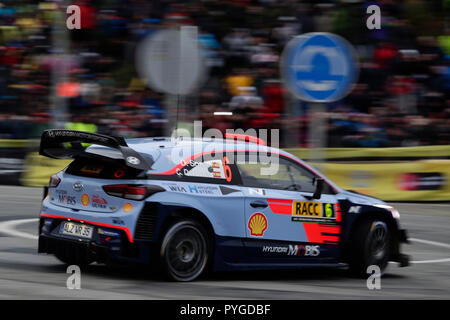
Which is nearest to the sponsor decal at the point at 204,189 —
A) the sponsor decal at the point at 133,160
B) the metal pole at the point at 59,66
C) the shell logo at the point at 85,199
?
the sponsor decal at the point at 133,160

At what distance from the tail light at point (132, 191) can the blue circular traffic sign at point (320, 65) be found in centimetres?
427

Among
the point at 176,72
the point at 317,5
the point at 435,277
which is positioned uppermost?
the point at 317,5

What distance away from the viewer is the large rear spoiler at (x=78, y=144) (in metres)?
8.05

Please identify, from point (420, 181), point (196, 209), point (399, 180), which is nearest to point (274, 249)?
point (196, 209)

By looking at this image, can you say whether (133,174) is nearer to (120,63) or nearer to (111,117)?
(111,117)

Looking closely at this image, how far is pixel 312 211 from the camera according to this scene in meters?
9.16

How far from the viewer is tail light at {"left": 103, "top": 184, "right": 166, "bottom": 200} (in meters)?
7.93

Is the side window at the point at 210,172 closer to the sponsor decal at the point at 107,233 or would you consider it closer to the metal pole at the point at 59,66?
the sponsor decal at the point at 107,233

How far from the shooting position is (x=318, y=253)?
30.3ft
